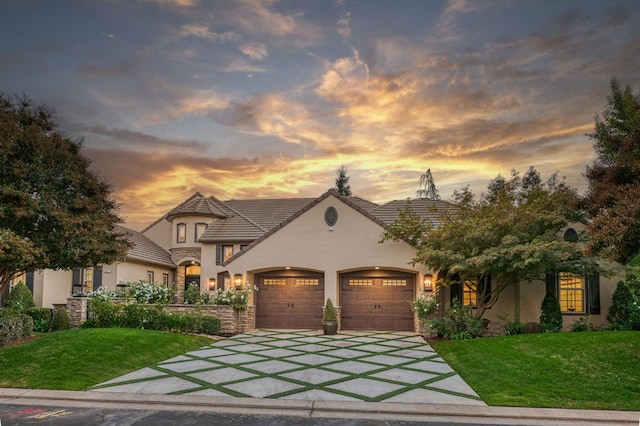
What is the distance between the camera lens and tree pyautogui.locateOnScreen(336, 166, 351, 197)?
53.1 metres

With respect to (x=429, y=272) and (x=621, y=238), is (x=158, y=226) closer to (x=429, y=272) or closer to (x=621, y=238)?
(x=429, y=272)

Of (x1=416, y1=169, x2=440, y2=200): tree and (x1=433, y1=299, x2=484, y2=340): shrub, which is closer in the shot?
(x1=433, y1=299, x2=484, y2=340): shrub

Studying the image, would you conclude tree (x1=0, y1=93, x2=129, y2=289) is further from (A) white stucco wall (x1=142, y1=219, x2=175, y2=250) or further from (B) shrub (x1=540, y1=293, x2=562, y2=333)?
(A) white stucco wall (x1=142, y1=219, x2=175, y2=250)

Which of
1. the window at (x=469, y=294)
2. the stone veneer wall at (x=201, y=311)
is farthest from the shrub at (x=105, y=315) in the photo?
the window at (x=469, y=294)

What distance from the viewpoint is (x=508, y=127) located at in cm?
1684

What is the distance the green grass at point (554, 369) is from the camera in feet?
27.8

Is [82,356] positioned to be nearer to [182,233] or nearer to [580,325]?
[580,325]

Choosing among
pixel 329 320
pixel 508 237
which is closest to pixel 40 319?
pixel 329 320

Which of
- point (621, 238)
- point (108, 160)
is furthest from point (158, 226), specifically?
point (621, 238)

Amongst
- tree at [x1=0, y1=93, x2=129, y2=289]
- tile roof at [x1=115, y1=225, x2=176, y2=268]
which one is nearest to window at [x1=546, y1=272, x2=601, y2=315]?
tree at [x1=0, y1=93, x2=129, y2=289]

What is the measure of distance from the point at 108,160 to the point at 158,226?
1307 centimetres

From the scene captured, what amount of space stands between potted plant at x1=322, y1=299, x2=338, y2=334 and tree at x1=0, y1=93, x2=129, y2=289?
8.44 meters

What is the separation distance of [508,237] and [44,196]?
535 inches

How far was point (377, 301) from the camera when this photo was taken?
64.8 feet
